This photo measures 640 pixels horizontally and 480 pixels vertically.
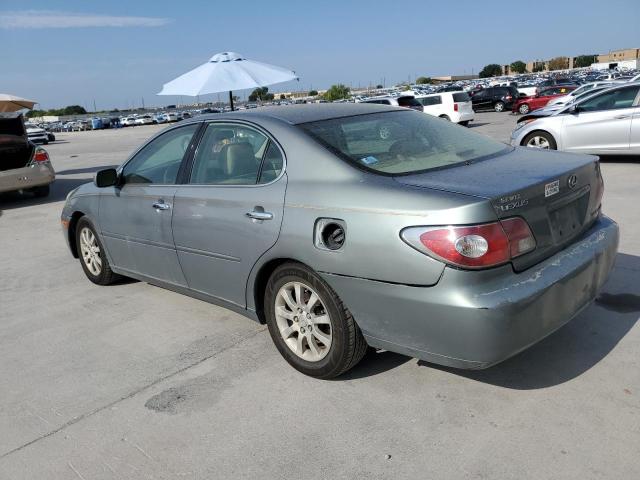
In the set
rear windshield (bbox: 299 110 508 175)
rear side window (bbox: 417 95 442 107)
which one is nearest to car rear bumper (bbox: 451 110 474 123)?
rear side window (bbox: 417 95 442 107)

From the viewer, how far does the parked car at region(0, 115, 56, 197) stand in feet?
34.9

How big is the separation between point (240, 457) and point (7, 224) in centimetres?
808

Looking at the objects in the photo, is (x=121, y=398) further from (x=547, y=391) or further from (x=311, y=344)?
(x=547, y=391)

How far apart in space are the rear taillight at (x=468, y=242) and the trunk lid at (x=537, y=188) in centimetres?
8

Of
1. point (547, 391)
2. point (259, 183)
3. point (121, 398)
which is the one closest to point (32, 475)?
point (121, 398)

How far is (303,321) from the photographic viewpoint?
3.32 metres

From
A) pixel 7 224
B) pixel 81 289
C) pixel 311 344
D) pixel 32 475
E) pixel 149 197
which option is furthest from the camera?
pixel 7 224

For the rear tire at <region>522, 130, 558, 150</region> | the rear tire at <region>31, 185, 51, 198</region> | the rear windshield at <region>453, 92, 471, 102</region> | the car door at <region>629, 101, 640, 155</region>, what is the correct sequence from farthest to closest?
the rear windshield at <region>453, 92, 471, 102</region> < the rear tire at <region>31, 185, 51, 198</region> < the rear tire at <region>522, 130, 558, 150</region> < the car door at <region>629, 101, 640, 155</region>

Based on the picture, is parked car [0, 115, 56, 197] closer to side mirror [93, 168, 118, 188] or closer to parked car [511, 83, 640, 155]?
side mirror [93, 168, 118, 188]

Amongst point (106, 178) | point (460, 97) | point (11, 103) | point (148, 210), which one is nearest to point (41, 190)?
point (11, 103)

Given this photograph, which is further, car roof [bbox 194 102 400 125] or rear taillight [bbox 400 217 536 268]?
car roof [bbox 194 102 400 125]

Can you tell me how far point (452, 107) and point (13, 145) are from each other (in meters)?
17.7

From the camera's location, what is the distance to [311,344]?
3.33 meters

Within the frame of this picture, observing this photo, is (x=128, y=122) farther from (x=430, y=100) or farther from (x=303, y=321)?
(x=303, y=321)
